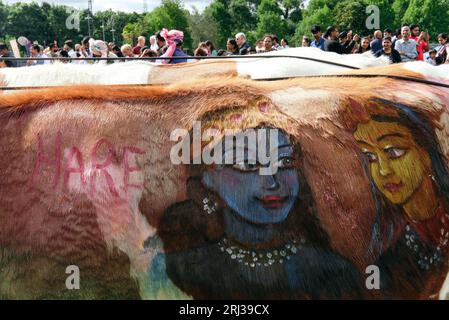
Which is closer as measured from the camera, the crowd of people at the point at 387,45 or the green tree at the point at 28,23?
the crowd of people at the point at 387,45

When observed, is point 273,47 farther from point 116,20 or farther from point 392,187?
point 116,20

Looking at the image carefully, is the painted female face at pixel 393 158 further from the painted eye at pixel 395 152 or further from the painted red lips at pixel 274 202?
the painted red lips at pixel 274 202

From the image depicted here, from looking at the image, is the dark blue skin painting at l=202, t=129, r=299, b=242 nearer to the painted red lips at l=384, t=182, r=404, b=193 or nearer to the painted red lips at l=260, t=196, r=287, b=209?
the painted red lips at l=260, t=196, r=287, b=209

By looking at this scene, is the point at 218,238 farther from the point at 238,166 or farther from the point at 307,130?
the point at 307,130

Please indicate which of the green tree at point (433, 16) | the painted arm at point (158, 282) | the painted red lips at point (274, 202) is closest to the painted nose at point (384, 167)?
the painted red lips at point (274, 202)

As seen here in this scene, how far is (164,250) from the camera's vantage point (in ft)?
8.96

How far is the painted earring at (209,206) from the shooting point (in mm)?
2711

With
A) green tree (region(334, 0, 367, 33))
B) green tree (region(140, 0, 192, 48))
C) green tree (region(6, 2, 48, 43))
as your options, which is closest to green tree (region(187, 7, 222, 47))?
green tree (region(140, 0, 192, 48))

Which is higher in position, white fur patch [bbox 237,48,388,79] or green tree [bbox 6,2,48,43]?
white fur patch [bbox 237,48,388,79]

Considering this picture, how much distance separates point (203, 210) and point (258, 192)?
26cm

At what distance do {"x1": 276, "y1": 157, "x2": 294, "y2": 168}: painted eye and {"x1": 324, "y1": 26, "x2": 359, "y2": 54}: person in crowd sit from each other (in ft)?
17.6

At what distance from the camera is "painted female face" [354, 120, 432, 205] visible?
2781 mm

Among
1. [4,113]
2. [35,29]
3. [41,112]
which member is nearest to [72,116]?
[41,112]

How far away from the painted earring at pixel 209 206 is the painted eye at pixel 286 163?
34cm
